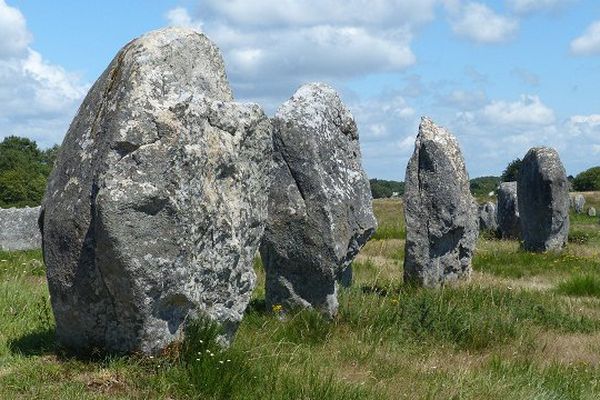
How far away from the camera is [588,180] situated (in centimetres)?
7906

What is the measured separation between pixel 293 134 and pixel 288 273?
1399 mm

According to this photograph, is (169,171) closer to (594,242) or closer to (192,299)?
(192,299)

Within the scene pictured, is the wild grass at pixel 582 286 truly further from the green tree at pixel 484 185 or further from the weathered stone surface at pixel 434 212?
the green tree at pixel 484 185

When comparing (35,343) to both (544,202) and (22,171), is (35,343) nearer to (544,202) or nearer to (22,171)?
(544,202)

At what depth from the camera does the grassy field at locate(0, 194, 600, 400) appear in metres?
5.82

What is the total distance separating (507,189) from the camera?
84.9ft

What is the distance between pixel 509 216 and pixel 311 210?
1649 centimetres

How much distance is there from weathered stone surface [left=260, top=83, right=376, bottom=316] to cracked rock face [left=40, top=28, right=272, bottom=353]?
90.6 inches

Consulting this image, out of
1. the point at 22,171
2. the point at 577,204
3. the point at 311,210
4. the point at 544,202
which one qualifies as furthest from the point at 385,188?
the point at 311,210

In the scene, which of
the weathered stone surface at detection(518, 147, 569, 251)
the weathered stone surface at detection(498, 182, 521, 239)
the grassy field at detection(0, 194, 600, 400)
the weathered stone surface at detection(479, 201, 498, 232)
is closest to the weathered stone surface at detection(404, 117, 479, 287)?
the grassy field at detection(0, 194, 600, 400)

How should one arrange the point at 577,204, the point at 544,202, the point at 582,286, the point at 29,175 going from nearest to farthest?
1. the point at 582,286
2. the point at 544,202
3. the point at 577,204
4. the point at 29,175

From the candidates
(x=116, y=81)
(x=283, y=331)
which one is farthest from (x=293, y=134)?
(x=116, y=81)

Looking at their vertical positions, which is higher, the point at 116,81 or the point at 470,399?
the point at 116,81

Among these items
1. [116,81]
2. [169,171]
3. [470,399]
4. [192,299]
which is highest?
[116,81]
